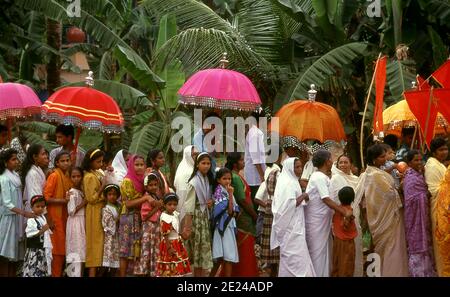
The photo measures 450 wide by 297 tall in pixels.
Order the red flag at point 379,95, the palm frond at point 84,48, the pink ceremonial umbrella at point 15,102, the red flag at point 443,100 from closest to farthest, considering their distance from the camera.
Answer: the pink ceremonial umbrella at point 15,102 < the red flag at point 443,100 < the red flag at point 379,95 < the palm frond at point 84,48

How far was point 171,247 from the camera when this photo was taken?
9664 mm

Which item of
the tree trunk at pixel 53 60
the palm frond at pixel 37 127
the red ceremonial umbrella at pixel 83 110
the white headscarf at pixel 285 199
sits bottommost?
the white headscarf at pixel 285 199

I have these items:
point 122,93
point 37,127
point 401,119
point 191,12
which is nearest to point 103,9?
point 191,12

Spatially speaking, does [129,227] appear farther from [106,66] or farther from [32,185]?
[106,66]

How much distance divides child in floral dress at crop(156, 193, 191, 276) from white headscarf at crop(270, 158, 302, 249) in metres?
0.95

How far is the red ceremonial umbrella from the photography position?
1048cm

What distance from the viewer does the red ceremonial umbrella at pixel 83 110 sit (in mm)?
10477

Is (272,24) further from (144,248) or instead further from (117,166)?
(144,248)

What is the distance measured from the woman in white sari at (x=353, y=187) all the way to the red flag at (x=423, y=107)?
3.71ft

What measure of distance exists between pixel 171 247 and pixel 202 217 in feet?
1.73

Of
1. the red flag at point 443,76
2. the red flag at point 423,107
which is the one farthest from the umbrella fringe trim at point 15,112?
the red flag at point 443,76

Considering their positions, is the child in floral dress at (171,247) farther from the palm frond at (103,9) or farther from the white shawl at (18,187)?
the palm frond at (103,9)

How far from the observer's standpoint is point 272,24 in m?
14.4

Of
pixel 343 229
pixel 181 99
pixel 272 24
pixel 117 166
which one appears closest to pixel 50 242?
pixel 117 166
